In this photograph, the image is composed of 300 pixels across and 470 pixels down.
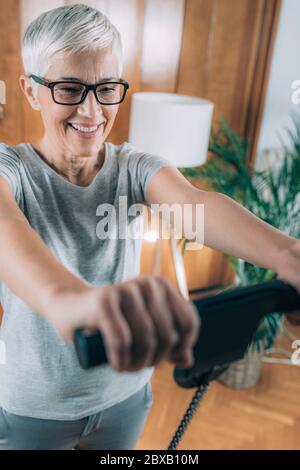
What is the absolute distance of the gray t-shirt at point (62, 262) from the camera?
2.95 feet

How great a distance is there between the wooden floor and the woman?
4.41 feet

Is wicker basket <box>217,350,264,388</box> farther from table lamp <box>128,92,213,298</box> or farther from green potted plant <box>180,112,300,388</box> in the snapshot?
table lamp <box>128,92,213,298</box>

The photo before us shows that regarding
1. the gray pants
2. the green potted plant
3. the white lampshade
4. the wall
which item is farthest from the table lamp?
the gray pants

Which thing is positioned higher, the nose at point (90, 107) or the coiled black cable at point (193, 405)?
the nose at point (90, 107)

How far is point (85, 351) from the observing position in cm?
44

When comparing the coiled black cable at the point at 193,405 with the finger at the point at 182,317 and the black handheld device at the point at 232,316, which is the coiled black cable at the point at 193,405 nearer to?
the black handheld device at the point at 232,316

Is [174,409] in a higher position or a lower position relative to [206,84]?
lower

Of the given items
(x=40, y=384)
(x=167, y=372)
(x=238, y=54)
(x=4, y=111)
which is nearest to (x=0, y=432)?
(x=40, y=384)

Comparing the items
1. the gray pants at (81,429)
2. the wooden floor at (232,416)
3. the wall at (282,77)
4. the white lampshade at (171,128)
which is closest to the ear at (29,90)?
the gray pants at (81,429)

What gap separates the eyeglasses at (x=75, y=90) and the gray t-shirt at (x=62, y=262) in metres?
0.13

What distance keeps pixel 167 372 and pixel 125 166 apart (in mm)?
2178

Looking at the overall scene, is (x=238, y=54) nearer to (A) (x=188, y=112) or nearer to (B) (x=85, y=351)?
(A) (x=188, y=112)

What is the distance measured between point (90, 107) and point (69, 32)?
0.14m

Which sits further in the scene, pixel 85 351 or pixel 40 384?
pixel 40 384
